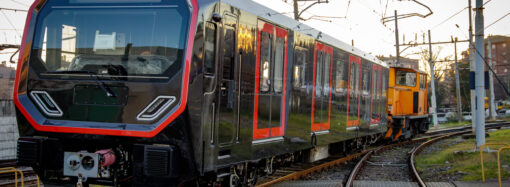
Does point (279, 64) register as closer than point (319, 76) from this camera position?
Yes

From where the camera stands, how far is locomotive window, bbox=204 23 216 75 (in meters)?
5.38

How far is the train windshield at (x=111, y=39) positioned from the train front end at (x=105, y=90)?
11 millimetres

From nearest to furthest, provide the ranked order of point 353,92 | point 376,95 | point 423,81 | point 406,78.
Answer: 1. point 353,92
2. point 376,95
3. point 406,78
4. point 423,81

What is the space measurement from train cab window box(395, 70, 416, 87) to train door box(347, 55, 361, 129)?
7318 millimetres

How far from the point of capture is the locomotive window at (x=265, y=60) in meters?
6.80

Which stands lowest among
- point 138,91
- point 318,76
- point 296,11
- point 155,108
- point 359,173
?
point 359,173

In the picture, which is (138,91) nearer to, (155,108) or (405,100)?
(155,108)

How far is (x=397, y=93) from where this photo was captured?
62.5 ft

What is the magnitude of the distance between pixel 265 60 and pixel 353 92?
550 cm

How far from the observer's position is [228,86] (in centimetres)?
589

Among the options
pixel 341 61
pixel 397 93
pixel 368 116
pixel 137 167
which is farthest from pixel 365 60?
pixel 137 167

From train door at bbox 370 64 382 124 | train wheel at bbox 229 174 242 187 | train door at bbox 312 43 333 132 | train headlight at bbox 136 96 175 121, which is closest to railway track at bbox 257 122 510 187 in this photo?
train door at bbox 312 43 333 132

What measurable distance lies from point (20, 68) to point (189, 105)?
2.25 metres

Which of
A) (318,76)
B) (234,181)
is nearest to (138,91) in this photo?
(234,181)
